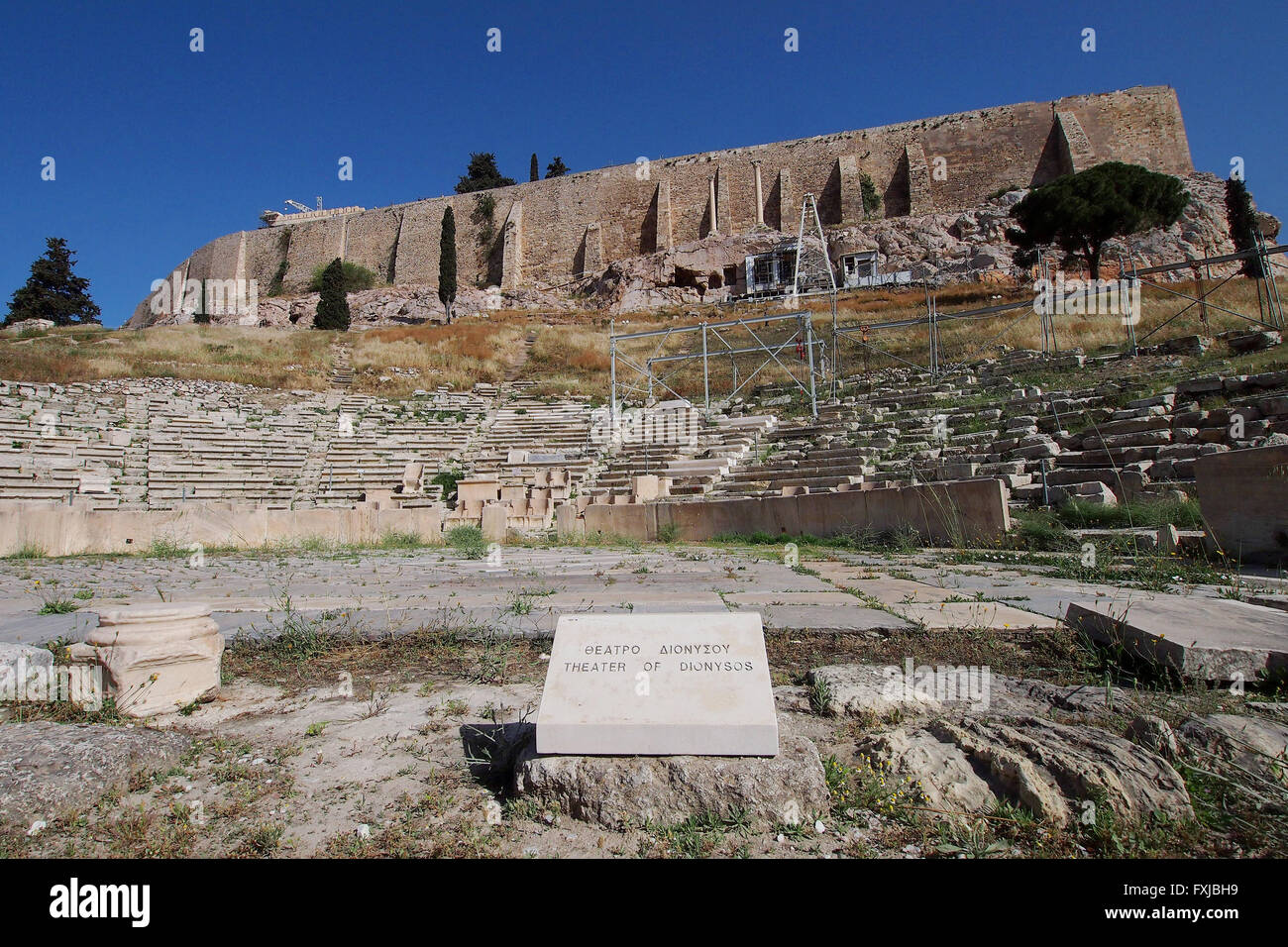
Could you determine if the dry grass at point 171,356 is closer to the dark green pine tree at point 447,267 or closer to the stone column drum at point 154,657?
the dark green pine tree at point 447,267

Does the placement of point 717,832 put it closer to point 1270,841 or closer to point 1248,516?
point 1270,841

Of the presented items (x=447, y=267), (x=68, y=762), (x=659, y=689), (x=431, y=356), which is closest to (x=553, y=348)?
(x=431, y=356)

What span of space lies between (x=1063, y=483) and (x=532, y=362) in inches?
855

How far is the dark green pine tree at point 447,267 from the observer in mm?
48406

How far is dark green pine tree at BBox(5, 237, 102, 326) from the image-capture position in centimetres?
4650

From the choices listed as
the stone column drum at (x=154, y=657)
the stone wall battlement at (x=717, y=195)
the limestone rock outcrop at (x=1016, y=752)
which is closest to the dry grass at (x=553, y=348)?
the limestone rock outcrop at (x=1016, y=752)

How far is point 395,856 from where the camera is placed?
5.50ft

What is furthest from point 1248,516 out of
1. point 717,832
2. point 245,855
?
point 245,855

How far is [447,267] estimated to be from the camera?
48.7m

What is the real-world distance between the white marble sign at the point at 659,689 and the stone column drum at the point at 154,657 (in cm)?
191

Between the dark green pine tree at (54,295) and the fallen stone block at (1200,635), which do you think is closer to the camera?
the fallen stone block at (1200,635)

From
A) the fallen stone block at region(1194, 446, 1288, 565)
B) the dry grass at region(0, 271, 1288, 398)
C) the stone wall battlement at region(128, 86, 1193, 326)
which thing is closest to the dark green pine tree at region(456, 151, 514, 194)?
the stone wall battlement at region(128, 86, 1193, 326)

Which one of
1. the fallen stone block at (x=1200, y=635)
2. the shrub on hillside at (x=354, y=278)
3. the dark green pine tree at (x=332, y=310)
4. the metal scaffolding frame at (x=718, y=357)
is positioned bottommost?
Answer: the fallen stone block at (x=1200, y=635)

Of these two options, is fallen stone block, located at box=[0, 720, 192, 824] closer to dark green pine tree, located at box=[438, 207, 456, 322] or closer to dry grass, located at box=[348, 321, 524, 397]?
dry grass, located at box=[348, 321, 524, 397]
